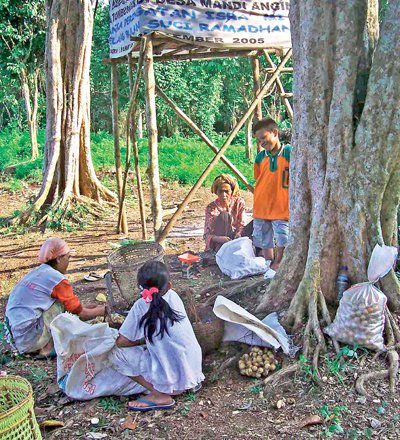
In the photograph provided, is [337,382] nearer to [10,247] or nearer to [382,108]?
[382,108]

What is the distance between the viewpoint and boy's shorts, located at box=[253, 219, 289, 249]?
17.3 ft

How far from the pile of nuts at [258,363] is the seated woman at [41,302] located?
121 cm

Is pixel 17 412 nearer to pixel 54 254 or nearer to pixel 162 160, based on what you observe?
pixel 54 254

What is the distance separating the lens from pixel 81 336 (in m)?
3.40

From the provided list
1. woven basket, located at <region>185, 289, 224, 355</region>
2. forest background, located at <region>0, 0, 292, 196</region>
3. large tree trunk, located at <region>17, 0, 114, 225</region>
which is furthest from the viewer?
forest background, located at <region>0, 0, 292, 196</region>

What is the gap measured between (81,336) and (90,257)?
3.66 m

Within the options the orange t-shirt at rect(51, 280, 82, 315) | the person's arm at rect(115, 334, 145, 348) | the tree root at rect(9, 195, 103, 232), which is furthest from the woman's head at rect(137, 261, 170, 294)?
the tree root at rect(9, 195, 103, 232)

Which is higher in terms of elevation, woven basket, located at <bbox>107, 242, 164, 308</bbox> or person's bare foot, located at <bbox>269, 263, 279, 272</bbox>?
woven basket, located at <bbox>107, 242, 164, 308</bbox>

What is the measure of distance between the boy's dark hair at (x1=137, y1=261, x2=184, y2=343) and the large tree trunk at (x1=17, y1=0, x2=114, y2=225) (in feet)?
18.5

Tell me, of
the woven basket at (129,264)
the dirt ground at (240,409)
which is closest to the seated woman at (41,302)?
the dirt ground at (240,409)

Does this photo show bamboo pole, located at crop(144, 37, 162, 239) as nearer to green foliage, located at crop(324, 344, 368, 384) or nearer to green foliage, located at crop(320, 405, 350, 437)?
green foliage, located at crop(324, 344, 368, 384)

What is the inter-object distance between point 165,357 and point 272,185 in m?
2.50

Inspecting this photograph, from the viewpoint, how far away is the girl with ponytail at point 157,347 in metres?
3.22

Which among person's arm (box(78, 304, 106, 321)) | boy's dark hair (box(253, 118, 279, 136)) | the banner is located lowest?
person's arm (box(78, 304, 106, 321))
